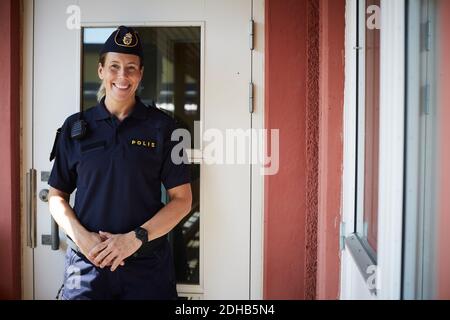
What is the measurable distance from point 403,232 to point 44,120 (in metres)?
1.87

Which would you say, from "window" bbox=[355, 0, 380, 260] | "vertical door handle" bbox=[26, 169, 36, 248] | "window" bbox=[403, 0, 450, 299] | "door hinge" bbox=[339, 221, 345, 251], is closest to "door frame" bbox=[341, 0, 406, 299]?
"window" bbox=[403, 0, 450, 299]

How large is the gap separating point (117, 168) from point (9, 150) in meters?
0.86

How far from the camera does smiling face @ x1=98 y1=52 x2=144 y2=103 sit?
1664mm

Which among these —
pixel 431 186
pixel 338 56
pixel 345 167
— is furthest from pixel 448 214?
pixel 338 56

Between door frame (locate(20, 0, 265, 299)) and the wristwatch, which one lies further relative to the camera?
door frame (locate(20, 0, 265, 299))

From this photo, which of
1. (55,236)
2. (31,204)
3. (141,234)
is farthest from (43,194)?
(141,234)

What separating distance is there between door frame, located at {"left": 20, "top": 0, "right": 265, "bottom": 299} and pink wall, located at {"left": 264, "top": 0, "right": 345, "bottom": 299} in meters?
0.06

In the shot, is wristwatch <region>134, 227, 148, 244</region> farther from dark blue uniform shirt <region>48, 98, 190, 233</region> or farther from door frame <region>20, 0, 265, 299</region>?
door frame <region>20, 0, 265, 299</region>

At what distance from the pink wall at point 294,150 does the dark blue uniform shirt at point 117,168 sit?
580 mm

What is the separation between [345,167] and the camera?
177cm

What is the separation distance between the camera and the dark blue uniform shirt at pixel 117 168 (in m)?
1.63

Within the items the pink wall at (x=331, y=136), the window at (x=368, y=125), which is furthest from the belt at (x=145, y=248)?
the window at (x=368, y=125)

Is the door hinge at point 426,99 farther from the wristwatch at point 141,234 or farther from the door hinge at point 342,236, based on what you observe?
the wristwatch at point 141,234

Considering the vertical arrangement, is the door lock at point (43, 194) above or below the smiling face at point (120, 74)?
below
